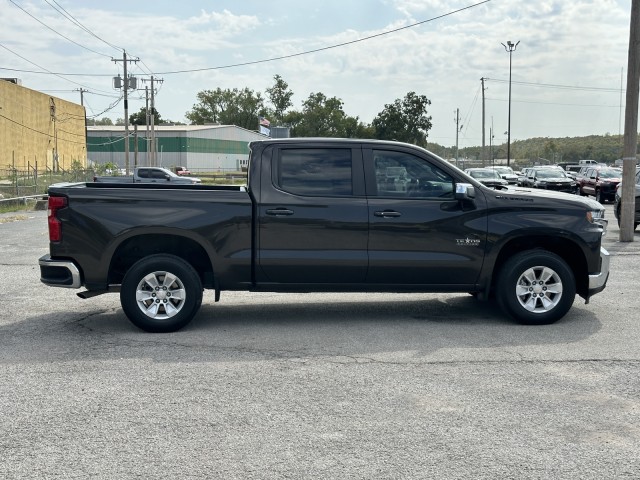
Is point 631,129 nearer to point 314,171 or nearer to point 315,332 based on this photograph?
point 314,171

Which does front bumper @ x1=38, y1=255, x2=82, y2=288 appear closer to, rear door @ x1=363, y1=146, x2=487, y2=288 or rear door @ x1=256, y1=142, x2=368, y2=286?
rear door @ x1=256, y1=142, x2=368, y2=286

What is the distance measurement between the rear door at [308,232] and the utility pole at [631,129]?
35.4 ft

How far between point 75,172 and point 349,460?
4493 cm

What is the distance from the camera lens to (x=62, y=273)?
7711 millimetres

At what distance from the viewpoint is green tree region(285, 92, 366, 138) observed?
10300 centimetres

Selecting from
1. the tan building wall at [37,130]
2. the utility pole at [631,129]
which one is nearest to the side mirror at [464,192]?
the utility pole at [631,129]

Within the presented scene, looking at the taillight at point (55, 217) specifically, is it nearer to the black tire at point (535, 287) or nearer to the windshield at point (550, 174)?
the black tire at point (535, 287)

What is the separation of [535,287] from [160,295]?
156 inches

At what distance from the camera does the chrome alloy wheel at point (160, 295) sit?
7648mm

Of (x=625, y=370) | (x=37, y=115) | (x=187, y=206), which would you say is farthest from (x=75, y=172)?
(x=625, y=370)

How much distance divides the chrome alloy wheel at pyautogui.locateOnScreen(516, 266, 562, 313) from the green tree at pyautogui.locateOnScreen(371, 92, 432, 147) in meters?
75.0

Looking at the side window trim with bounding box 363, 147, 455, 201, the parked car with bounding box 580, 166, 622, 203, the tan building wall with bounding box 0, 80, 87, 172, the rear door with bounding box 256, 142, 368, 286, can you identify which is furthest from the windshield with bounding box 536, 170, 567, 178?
the rear door with bounding box 256, 142, 368, 286

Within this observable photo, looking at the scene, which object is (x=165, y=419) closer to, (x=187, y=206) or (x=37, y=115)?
(x=187, y=206)

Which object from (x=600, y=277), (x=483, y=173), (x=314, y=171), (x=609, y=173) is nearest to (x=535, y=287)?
(x=600, y=277)
